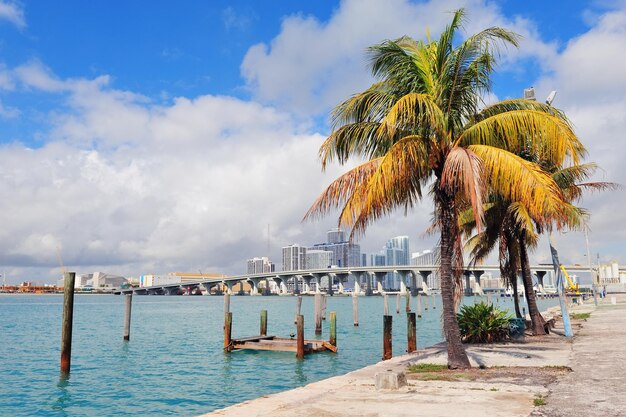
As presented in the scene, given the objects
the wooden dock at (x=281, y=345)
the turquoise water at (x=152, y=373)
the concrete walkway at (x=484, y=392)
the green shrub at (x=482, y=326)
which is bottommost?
the turquoise water at (x=152, y=373)

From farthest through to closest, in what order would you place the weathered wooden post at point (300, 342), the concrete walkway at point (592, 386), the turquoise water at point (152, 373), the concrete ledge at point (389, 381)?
the weathered wooden post at point (300, 342) < the turquoise water at point (152, 373) < the concrete ledge at point (389, 381) < the concrete walkway at point (592, 386)

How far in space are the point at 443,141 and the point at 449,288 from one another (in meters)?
4.00

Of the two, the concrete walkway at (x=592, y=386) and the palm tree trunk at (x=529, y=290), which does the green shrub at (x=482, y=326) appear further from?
the concrete walkway at (x=592, y=386)

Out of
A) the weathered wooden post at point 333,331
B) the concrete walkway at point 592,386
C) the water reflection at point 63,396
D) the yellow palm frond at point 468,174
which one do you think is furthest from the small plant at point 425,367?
the weathered wooden post at point 333,331

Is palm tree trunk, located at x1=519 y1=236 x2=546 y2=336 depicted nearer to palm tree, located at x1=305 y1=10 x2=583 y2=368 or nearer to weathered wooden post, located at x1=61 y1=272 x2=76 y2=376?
palm tree, located at x1=305 y1=10 x2=583 y2=368

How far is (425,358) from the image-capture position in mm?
17031

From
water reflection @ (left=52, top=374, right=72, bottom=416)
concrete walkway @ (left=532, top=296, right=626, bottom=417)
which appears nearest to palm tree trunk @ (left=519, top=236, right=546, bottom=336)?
concrete walkway @ (left=532, top=296, right=626, bottom=417)

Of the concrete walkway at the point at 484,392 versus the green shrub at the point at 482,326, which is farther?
the green shrub at the point at 482,326

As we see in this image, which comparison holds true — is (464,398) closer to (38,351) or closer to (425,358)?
(425,358)

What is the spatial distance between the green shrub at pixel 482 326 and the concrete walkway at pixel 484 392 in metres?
4.19

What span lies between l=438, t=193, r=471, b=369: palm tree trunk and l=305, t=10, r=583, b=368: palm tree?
0.09 feet

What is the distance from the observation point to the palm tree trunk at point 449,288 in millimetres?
13898

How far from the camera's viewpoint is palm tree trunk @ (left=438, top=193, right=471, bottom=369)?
13.9 m

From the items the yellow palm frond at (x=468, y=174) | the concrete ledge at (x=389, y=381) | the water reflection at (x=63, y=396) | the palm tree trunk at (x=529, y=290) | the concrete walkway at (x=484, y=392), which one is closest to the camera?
the concrete walkway at (x=484, y=392)
